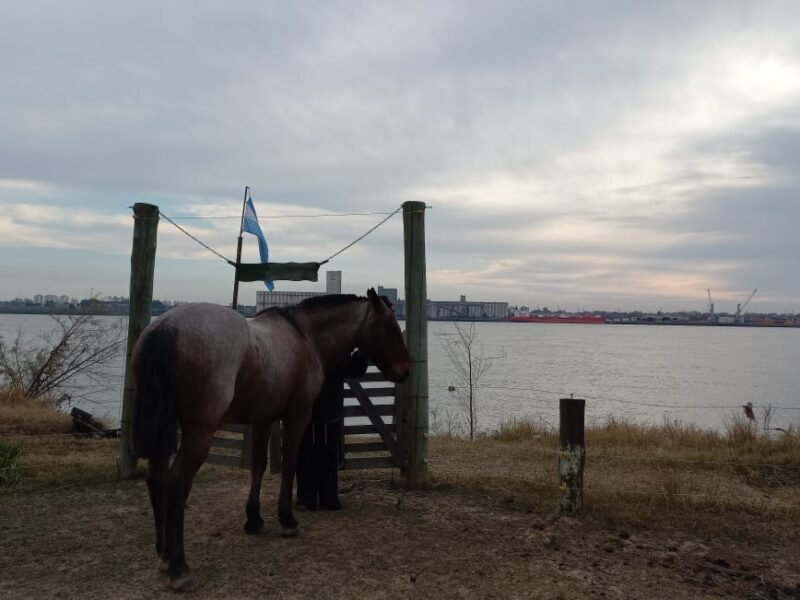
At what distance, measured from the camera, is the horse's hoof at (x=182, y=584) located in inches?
165

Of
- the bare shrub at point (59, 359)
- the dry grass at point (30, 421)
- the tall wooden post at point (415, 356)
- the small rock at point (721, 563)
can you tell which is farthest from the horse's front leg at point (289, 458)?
the bare shrub at point (59, 359)

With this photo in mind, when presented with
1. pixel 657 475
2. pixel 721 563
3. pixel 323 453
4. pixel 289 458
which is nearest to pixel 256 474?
pixel 289 458

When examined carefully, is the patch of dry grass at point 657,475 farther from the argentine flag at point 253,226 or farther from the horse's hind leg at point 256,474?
the argentine flag at point 253,226

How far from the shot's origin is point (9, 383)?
14.4 meters

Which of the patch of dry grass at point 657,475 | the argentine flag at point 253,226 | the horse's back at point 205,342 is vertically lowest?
the patch of dry grass at point 657,475

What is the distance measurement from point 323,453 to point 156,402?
2.55m

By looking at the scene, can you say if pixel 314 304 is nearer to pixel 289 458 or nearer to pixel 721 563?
pixel 289 458

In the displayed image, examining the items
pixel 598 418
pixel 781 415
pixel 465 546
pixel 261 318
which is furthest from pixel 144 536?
pixel 781 415

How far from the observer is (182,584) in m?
4.19

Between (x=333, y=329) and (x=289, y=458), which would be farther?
(x=333, y=329)

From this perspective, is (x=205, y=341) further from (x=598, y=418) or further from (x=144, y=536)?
(x=598, y=418)

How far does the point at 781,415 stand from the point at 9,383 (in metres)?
23.5

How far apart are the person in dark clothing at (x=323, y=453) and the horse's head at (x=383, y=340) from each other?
280mm

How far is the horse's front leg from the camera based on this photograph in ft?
17.6
